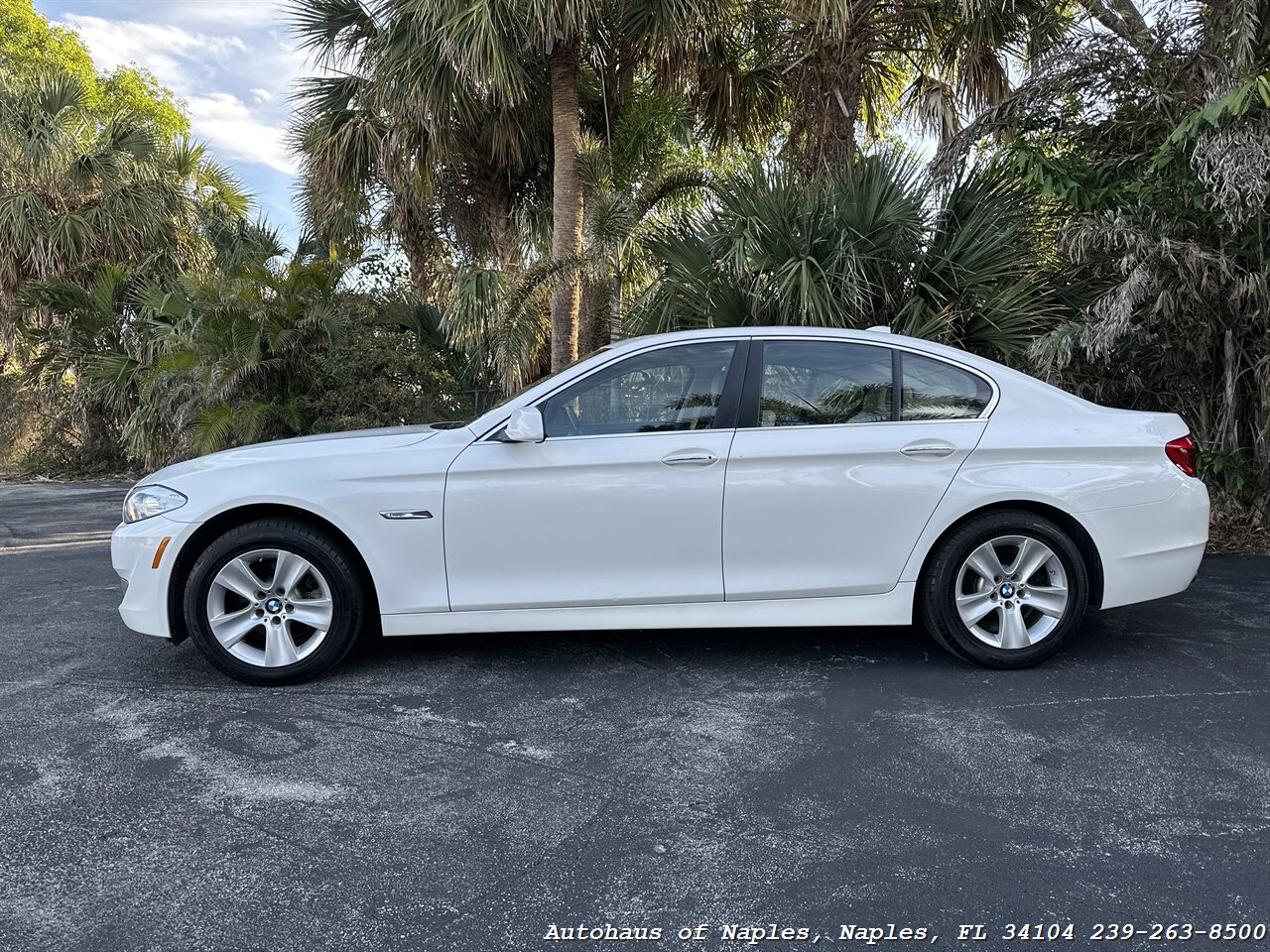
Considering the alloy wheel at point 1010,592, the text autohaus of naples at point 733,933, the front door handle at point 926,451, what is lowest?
the text autohaus of naples at point 733,933

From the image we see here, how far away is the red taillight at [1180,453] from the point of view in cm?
446

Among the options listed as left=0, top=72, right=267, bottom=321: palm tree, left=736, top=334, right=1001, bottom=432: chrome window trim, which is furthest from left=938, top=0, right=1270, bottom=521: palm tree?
left=0, top=72, right=267, bottom=321: palm tree

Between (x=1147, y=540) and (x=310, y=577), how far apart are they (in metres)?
3.80

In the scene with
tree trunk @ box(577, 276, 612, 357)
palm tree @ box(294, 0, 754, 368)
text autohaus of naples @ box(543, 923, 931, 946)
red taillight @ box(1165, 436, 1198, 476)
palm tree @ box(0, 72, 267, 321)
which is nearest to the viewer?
text autohaus of naples @ box(543, 923, 931, 946)

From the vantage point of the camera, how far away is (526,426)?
4203 millimetres

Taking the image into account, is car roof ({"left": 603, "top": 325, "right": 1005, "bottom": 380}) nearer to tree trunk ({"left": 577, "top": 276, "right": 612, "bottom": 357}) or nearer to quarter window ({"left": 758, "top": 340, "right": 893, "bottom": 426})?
quarter window ({"left": 758, "top": 340, "right": 893, "bottom": 426})

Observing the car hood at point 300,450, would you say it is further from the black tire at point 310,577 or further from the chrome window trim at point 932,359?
the chrome window trim at point 932,359

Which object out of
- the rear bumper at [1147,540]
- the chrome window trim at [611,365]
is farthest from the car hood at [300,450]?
the rear bumper at [1147,540]

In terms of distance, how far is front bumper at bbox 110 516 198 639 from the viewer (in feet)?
13.9

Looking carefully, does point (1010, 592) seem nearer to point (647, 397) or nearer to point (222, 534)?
point (647, 397)

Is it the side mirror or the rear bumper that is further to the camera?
the rear bumper

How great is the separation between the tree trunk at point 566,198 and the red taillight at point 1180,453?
7.76 meters

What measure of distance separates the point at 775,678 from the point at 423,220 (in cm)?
1343

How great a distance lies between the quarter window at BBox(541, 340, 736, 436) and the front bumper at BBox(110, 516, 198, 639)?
5.60 feet
